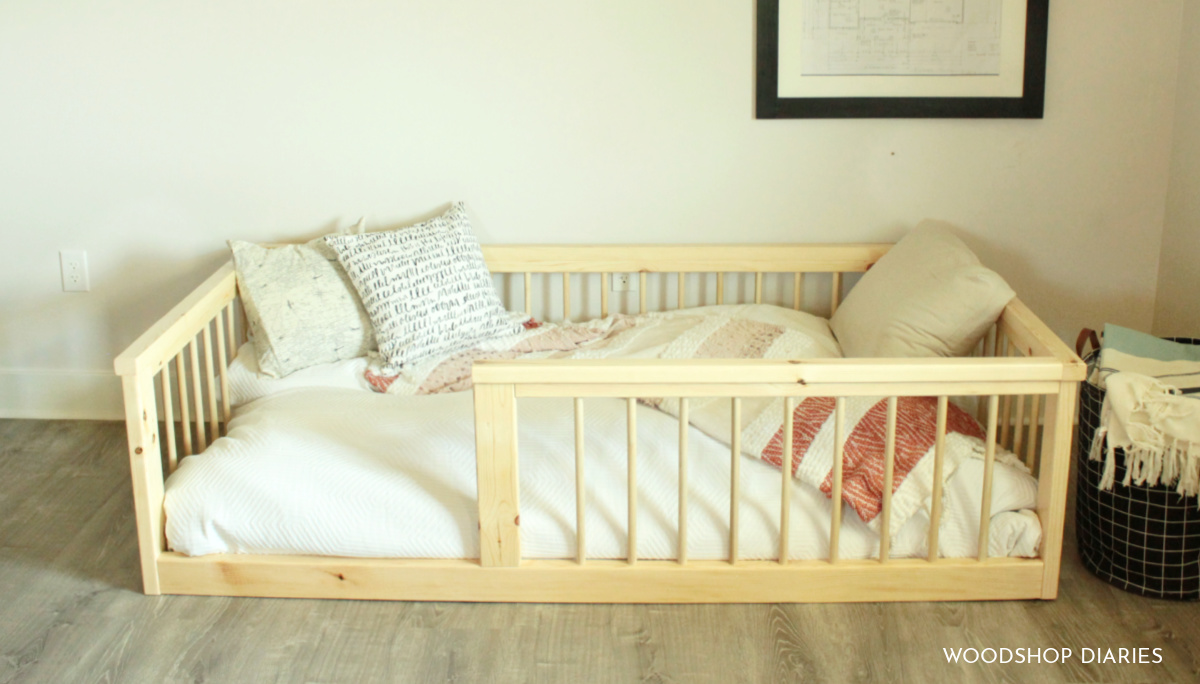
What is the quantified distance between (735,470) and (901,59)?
126 centimetres

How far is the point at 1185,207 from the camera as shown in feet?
8.71

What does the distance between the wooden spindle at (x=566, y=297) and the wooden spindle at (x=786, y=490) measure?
97 cm

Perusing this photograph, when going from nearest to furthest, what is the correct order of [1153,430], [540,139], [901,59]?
[1153,430], [901,59], [540,139]

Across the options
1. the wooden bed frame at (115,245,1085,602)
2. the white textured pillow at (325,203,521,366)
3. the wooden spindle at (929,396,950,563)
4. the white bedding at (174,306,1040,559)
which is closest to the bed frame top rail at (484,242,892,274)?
the white textured pillow at (325,203,521,366)

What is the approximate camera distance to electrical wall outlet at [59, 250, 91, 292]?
290cm

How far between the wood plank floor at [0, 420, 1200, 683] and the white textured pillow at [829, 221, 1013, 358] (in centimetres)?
53

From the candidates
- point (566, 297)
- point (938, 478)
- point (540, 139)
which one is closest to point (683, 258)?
point (566, 297)

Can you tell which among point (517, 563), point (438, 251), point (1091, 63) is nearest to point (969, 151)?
point (1091, 63)

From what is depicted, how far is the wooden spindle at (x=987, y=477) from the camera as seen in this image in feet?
6.31

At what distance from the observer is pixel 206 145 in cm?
279

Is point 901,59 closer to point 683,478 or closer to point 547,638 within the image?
point 683,478

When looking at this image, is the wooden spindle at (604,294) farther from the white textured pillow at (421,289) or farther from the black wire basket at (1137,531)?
the black wire basket at (1137,531)

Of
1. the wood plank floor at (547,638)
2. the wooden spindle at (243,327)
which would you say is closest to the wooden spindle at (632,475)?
the wood plank floor at (547,638)

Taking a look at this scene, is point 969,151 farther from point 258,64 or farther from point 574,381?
point 258,64
